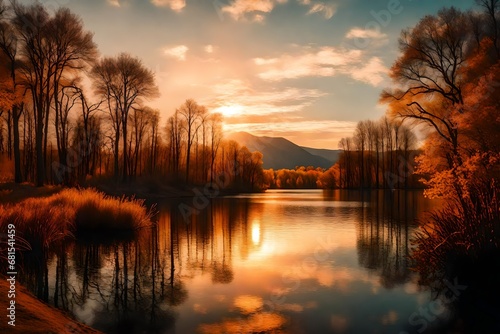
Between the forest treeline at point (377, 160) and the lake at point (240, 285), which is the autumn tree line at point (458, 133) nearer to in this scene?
the lake at point (240, 285)

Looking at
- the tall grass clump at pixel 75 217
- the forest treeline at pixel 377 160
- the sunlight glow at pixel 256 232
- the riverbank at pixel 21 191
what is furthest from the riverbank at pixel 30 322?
the forest treeline at pixel 377 160

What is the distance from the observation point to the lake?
8.50m

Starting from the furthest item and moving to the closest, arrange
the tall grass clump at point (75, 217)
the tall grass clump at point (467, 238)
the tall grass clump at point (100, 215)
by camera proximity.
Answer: the tall grass clump at point (100, 215)
the tall grass clump at point (75, 217)
the tall grass clump at point (467, 238)

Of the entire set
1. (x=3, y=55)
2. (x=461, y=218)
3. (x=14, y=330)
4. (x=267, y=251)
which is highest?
(x=3, y=55)

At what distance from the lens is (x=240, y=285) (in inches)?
456

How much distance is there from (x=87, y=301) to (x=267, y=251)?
8.85 metres

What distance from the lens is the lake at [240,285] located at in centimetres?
850

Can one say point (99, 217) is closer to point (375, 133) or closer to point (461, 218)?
point (461, 218)

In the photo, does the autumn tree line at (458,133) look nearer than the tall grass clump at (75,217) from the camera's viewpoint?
Yes

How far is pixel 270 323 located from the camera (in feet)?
27.4

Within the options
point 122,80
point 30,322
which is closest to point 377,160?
point 122,80

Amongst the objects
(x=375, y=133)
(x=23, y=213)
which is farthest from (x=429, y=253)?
(x=375, y=133)

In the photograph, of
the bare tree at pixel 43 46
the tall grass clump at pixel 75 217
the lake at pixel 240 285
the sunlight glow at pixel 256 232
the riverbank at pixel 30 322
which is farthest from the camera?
the bare tree at pixel 43 46

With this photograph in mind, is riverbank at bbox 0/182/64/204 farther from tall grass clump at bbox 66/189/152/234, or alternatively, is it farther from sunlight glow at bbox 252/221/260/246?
sunlight glow at bbox 252/221/260/246
